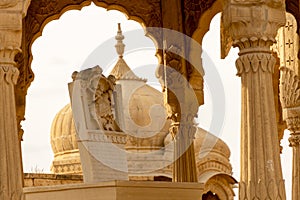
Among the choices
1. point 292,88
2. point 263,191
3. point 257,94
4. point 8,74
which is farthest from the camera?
point 292,88

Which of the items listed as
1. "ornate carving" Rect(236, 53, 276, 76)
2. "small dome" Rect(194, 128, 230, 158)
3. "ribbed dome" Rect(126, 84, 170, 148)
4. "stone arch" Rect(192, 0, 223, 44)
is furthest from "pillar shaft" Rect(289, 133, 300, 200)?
"small dome" Rect(194, 128, 230, 158)

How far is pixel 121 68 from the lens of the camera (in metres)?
36.5

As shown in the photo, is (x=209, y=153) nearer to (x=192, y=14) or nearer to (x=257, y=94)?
(x=192, y=14)

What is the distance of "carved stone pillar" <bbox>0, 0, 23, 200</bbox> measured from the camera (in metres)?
17.2

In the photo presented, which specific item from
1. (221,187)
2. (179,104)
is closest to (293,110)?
(179,104)

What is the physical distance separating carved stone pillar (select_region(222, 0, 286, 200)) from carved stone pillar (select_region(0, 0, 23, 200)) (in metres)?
3.31

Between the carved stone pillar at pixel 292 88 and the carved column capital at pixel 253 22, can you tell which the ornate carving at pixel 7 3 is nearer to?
the carved column capital at pixel 253 22

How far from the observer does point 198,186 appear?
1995 centimetres

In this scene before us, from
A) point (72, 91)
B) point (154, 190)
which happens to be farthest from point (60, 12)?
point (154, 190)

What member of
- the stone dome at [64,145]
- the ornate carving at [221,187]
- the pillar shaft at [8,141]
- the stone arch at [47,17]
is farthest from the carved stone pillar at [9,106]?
the ornate carving at [221,187]

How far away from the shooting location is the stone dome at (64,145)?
35438 mm

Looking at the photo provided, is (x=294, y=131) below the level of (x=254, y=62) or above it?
above

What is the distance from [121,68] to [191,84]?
11918 mm

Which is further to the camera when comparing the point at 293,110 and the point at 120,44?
the point at 120,44
